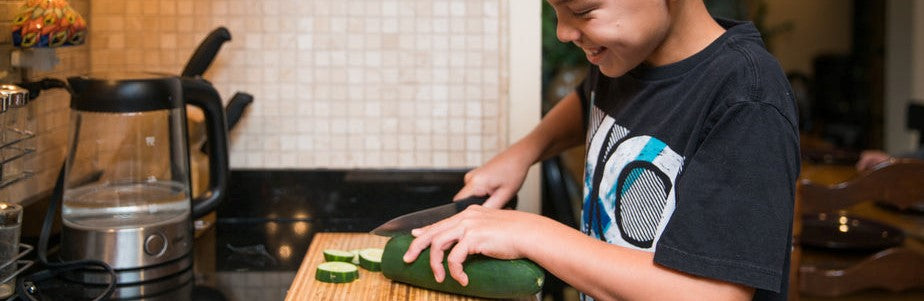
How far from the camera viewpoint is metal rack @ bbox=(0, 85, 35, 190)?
1.06 metres

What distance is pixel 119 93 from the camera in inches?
48.4

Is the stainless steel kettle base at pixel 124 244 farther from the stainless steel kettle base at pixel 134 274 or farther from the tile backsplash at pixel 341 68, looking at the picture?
the tile backsplash at pixel 341 68

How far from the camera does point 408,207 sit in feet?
5.36

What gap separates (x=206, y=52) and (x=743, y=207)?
0.89 meters

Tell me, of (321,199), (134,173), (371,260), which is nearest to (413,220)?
(371,260)

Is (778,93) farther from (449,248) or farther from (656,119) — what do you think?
(449,248)

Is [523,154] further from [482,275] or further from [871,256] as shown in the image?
Answer: [871,256]

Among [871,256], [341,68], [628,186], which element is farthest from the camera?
[871,256]

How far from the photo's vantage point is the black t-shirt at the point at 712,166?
0.88 meters

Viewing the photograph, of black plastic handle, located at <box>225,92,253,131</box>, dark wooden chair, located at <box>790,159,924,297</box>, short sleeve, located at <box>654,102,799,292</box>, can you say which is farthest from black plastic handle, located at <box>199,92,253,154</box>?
dark wooden chair, located at <box>790,159,924,297</box>

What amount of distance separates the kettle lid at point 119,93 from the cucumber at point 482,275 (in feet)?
1.36

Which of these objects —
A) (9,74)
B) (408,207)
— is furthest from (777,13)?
(9,74)

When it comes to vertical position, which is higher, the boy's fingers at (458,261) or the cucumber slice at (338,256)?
the boy's fingers at (458,261)

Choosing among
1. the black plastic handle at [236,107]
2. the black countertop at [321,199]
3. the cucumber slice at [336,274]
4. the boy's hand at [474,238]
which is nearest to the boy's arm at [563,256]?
the boy's hand at [474,238]
